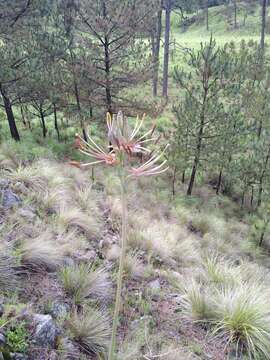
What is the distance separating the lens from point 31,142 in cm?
1250

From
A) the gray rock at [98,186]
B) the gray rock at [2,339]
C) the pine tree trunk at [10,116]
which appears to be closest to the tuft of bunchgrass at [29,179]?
the gray rock at [98,186]

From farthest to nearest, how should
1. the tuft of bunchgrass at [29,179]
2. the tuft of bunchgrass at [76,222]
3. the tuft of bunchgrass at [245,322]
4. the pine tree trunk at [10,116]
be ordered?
the pine tree trunk at [10,116], the tuft of bunchgrass at [29,179], the tuft of bunchgrass at [76,222], the tuft of bunchgrass at [245,322]

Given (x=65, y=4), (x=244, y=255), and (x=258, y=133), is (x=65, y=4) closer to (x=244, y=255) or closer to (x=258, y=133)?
(x=258, y=133)

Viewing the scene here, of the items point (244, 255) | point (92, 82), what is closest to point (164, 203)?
point (244, 255)

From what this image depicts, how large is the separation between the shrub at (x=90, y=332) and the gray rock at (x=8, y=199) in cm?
233

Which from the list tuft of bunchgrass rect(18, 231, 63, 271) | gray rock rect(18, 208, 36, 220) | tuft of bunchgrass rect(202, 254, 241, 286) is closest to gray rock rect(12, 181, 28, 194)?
gray rock rect(18, 208, 36, 220)

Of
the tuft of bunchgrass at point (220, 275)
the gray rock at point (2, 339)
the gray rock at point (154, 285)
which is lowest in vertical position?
the tuft of bunchgrass at point (220, 275)

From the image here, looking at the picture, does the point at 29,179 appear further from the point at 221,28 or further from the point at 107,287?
the point at 221,28

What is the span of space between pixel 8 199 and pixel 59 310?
93.2 inches

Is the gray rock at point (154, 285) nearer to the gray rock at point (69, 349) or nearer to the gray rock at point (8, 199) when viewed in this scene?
the gray rock at point (69, 349)

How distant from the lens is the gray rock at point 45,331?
2.80 metres

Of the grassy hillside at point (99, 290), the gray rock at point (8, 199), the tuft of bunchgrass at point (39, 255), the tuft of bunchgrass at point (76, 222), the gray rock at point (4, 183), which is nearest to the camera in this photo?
the grassy hillside at point (99, 290)

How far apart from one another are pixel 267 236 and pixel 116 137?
11.8 metres

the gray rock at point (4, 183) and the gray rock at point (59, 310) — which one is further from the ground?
the gray rock at point (4, 183)
